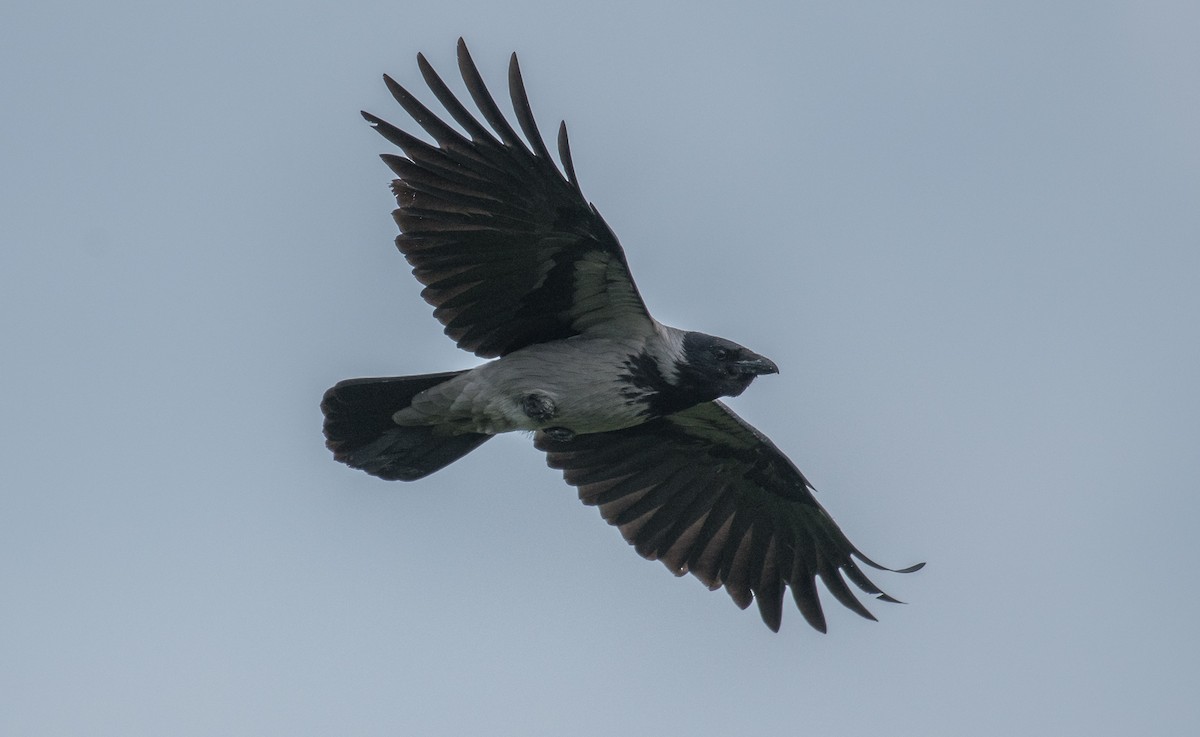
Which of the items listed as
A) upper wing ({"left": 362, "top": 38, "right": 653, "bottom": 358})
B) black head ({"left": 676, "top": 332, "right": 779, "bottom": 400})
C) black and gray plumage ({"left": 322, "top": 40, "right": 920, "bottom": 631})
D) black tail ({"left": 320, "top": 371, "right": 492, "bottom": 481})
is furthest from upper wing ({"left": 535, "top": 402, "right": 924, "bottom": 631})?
upper wing ({"left": 362, "top": 38, "right": 653, "bottom": 358})

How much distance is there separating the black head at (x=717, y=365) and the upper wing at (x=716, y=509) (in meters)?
0.91

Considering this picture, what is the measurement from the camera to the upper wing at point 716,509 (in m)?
11.5

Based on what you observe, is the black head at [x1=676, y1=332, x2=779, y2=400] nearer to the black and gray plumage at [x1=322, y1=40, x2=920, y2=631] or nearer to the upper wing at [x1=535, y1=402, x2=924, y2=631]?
the black and gray plumage at [x1=322, y1=40, x2=920, y2=631]

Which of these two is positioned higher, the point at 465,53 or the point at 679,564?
the point at 465,53

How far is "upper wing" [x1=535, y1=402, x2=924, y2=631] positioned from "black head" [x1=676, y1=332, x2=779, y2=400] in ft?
2.98

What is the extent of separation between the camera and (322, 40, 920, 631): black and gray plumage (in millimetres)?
9523

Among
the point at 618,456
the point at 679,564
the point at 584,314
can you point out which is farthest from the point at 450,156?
the point at 679,564

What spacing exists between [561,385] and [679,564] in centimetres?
225

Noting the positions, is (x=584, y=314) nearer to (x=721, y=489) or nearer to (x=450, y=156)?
(x=450, y=156)

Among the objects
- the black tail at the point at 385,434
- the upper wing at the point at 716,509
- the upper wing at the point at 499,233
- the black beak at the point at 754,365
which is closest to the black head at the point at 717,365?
the black beak at the point at 754,365

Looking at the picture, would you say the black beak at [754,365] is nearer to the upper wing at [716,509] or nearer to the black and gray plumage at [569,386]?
the black and gray plumage at [569,386]

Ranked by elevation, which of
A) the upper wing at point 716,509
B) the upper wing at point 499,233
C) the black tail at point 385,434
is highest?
the upper wing at point 499,233

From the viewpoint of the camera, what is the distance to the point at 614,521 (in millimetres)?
11578

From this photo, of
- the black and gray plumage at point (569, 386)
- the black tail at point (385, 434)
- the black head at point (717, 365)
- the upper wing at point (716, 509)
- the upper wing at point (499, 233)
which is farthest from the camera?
the upper wing at point (716, 509)
